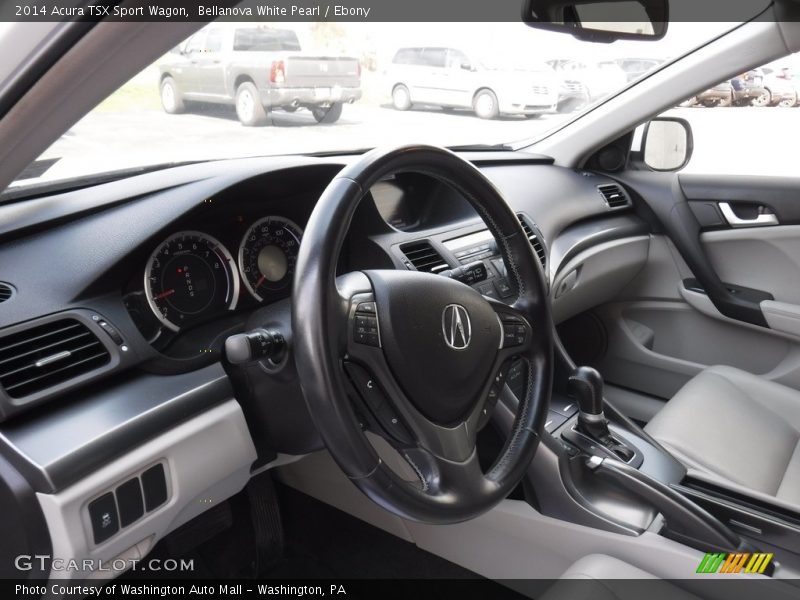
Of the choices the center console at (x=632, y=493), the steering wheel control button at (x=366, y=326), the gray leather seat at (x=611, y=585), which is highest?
the steering wheel control button at (x=366, y=326)

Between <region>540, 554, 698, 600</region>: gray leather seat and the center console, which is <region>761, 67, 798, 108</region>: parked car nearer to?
the center console

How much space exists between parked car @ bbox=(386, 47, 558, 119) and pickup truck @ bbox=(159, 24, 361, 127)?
2.23ft

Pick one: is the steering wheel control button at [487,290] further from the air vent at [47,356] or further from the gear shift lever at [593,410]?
the air vent at [47,356]

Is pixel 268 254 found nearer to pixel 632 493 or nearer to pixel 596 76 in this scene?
pixel 632 493

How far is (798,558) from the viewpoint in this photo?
147cm

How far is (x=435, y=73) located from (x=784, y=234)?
1.61 metres

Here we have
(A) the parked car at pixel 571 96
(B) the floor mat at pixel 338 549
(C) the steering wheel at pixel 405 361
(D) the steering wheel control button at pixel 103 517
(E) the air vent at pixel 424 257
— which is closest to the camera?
(C) the steering wheel at pixel 405 361

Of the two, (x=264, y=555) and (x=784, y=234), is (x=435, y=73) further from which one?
(x=264, y=555)

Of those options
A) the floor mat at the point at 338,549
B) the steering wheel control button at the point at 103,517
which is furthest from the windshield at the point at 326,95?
the floor mat at the point at 338,549

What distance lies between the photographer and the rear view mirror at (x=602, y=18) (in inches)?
69.5

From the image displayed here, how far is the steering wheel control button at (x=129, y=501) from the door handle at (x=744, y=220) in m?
2.31

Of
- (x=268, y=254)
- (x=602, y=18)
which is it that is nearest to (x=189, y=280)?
(x=268, y=254)

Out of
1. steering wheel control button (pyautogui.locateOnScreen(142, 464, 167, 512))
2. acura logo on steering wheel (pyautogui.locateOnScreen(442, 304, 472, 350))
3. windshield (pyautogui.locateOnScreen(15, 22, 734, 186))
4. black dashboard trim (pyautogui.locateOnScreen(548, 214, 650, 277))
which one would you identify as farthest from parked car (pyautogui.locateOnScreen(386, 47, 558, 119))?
steering wheel control button (pyautogui.locateOnScreen(142, 464, 167, 512))

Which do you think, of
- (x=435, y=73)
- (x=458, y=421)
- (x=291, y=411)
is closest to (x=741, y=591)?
(x=458, y=421)
